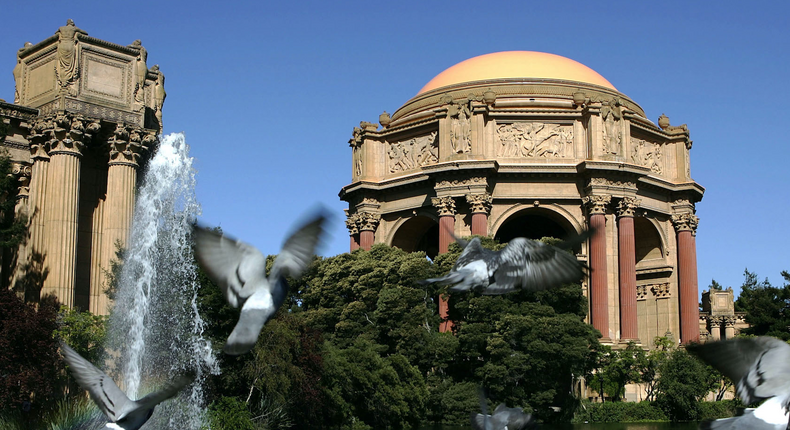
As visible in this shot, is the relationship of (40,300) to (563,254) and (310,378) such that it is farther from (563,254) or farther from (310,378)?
(563,254)

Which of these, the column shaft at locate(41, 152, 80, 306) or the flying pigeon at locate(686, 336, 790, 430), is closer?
the flying pigeon at locate(686, 336, 790, 430)

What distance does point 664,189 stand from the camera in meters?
66.6

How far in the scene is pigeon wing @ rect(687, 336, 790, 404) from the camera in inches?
358

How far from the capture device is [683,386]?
47.1 metres

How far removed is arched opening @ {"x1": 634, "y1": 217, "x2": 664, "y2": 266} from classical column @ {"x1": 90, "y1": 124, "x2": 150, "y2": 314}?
46083 mm

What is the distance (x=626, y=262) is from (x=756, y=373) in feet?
175

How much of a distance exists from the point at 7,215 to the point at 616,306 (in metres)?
42.1

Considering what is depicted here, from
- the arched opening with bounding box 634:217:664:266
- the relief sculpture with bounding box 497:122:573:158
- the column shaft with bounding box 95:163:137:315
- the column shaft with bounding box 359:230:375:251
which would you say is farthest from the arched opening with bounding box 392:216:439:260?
the column shaft with bounding box 95:163:137:315

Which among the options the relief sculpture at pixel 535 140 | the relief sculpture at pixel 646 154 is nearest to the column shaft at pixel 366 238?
the relief sculpture at pixel 535 140

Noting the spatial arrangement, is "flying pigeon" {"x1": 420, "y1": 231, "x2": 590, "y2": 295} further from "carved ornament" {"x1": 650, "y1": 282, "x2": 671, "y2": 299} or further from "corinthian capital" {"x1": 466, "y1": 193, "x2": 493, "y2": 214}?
"carved ornament" {"x1": 650, "y1": 282, "x2": 671, "y2": 299}

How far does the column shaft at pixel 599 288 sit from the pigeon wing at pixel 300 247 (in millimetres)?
50778

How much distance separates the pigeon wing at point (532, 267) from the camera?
447 inches

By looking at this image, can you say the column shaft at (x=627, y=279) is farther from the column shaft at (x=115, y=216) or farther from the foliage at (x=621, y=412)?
the column shaft at (x=115, y=216)

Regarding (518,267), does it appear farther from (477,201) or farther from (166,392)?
(477,201)
